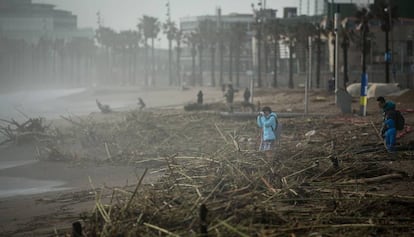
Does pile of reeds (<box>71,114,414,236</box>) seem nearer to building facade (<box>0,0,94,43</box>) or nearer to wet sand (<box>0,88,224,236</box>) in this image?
wet sand (<box>0,88,224,236</box>)

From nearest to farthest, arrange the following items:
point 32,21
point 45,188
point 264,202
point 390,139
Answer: point 264,202 < point 45,188 < point 390,139 < point 32,21

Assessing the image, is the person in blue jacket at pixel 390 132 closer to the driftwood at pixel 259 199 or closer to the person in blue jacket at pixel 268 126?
the driftwood at pixel 259 199

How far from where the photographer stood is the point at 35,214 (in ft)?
35.3

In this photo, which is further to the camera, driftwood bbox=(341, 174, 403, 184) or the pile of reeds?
driftwood bbox=(341, 174, 403, 184)

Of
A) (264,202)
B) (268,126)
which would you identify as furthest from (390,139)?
(264,202)

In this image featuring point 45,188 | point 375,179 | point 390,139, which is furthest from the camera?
point 390,139

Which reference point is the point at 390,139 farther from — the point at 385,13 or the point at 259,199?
the point at 385,13

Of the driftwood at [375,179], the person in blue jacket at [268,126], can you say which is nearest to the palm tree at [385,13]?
the person in blue jacket at [268,126]

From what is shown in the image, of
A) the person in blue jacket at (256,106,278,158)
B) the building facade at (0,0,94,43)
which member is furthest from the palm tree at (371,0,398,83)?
the building facade at (0,0,94,43)

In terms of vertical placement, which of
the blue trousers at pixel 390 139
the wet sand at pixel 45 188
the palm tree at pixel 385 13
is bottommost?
the wet sand at pixel 45 188

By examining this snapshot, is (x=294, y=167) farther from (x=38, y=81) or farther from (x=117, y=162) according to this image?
(x=38, y=81)

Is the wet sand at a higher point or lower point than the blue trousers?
lower

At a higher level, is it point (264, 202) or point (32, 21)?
point (32, 21)

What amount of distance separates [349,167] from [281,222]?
13.1 ft
